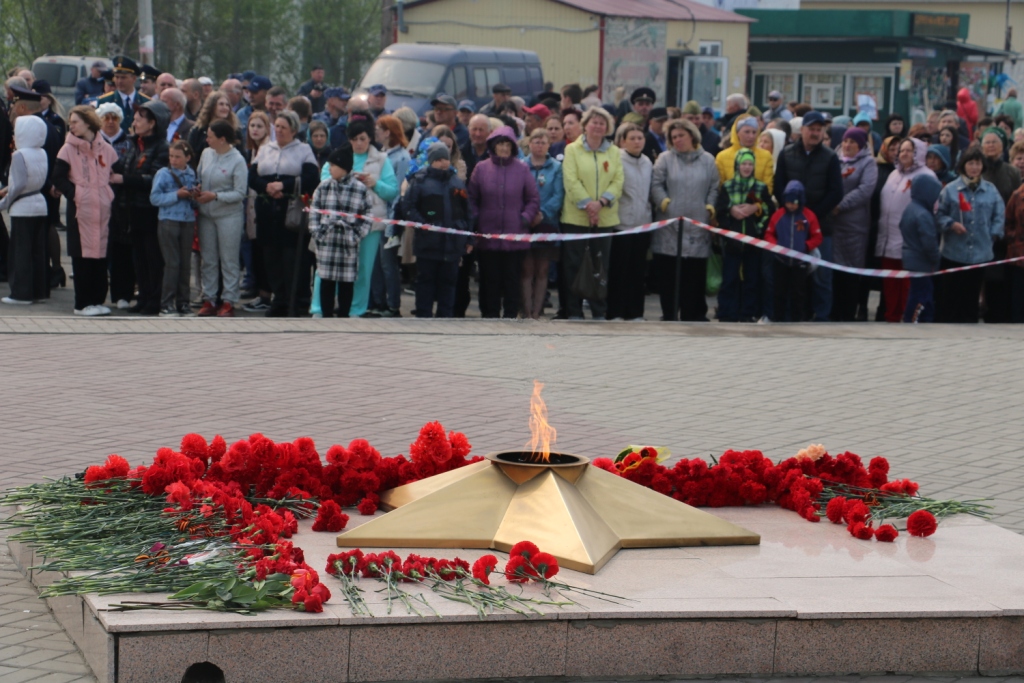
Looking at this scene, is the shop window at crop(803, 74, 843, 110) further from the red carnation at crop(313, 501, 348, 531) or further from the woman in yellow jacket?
the red carnation at crop(313, 501, 348, 531)

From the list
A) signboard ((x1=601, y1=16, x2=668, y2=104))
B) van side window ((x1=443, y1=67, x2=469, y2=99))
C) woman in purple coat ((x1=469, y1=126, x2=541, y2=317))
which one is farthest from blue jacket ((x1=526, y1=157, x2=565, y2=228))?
signboard ((x1=601, y1=16, x2=668, y2=104))

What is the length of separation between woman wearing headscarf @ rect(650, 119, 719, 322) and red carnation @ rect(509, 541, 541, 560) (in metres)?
8.91

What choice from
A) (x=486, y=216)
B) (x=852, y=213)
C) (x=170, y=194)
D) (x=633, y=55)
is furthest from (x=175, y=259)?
(x=633, y=55)

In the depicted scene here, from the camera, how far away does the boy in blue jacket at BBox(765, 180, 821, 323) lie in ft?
44.8

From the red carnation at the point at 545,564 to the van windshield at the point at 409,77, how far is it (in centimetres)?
2014

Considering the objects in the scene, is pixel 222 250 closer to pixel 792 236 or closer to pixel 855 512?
pixel 792 236

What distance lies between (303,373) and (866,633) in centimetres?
608

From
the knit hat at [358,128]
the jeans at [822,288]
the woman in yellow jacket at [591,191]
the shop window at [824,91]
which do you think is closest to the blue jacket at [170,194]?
the knit hat at [358,128]

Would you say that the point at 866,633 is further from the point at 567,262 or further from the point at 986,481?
→ the point at 567,262

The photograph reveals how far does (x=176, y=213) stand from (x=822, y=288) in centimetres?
618

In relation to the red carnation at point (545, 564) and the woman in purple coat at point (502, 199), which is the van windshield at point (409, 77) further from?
the red carnation at point (545, 564)

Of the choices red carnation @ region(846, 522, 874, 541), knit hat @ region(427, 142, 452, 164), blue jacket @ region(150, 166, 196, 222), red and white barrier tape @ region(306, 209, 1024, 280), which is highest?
knit hat @ region(427, 142, 452, 164)

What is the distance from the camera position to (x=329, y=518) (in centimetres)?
577

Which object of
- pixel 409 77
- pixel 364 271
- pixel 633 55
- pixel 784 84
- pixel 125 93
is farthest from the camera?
pixel 784 84
